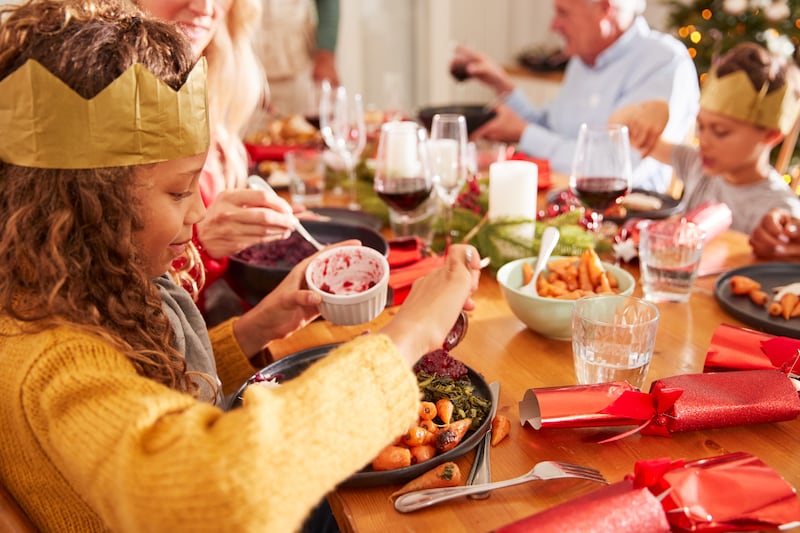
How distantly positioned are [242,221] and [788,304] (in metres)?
0.96

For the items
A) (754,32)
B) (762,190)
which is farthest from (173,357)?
(754,32)

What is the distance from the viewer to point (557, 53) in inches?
214

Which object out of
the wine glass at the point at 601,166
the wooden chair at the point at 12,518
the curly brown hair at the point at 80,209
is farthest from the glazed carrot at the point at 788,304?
the wooden chair at the point at 12,518

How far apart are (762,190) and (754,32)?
2.16 metres

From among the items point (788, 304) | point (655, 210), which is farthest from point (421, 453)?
point (655, 210)

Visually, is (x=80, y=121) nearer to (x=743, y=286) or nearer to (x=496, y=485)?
(x=496, y=485)

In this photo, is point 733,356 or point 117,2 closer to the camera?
point 117,2

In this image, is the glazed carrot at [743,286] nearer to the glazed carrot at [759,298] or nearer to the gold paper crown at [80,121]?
the glazed carrot at [759,298]

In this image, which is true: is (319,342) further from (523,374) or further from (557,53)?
(557,53)

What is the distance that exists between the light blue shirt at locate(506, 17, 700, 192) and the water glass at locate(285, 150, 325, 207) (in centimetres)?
100

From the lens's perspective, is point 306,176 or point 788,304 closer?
Result: point 788,304

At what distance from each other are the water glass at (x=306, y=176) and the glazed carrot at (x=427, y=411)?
1.25 metres

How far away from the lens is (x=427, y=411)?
0.93 metres

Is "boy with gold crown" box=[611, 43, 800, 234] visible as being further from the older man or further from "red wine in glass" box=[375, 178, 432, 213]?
"red wine in glass" box=[375, 178, 432, 213]
